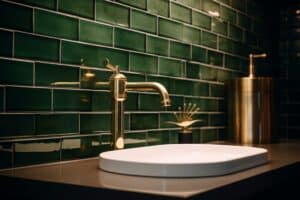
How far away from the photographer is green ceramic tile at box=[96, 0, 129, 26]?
1.31 m

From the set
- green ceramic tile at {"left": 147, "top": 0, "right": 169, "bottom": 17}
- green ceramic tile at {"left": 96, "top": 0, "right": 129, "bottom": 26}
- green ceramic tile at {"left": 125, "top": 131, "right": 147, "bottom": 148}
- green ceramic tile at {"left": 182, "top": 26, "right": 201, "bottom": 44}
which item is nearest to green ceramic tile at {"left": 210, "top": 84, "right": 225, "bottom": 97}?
green ceramic tile at {"left": 182, "top": 26, "right": 201, "bottom": 44}

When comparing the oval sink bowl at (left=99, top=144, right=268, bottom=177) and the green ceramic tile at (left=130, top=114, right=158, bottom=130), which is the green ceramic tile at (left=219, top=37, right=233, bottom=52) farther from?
the oval sink bowl at (left=99, top=144, right=268, bottom=177)

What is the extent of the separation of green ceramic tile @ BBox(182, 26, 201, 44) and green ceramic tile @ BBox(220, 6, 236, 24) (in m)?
0.24

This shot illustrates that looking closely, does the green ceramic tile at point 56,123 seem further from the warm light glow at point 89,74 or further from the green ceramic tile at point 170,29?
the green ceramic tile at point 170,29

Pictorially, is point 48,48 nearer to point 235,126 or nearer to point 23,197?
point 23,197

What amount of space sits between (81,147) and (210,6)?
998mm

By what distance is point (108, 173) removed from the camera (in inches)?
37.8

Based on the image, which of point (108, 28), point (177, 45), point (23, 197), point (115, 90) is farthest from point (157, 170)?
point (177, 45)

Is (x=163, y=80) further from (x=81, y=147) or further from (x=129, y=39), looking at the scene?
(x=81, y=147)

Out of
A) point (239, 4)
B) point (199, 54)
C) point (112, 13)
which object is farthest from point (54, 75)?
point (239, 4)

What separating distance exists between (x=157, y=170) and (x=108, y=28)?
58 cm

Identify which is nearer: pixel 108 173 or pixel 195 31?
pixel 108 173

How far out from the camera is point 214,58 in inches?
77.2

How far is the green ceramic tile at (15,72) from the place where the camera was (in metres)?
1.01
